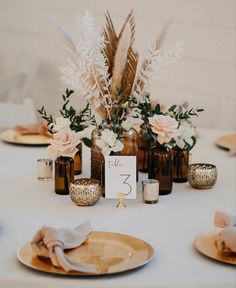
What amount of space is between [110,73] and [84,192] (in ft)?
1.23

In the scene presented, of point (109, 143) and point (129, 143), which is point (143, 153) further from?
point (109, 143)

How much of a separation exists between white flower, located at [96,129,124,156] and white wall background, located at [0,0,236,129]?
6.31 ft

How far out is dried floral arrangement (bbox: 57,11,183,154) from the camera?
217 cm

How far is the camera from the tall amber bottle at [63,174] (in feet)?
7.36

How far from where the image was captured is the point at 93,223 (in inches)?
77.3

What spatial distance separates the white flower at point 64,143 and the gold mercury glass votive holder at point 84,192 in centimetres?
12

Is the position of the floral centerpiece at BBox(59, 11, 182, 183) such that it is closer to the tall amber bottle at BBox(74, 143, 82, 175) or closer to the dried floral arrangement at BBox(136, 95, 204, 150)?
the dried floral arrangement at BBox(136, 95, 204, 150)

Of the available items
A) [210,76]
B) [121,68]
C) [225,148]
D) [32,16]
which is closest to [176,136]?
[121,68]

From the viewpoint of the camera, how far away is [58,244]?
1607mm

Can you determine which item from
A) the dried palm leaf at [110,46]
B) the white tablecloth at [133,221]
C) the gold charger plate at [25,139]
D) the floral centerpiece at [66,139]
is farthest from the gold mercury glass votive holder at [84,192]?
the gold charger plate at [25,139]

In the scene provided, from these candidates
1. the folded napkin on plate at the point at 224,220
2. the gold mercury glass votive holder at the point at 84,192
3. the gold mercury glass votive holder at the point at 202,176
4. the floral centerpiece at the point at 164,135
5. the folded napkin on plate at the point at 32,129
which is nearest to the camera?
the folded napkin on plate at the point at 224,220

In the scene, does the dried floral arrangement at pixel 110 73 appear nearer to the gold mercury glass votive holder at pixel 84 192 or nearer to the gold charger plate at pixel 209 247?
the gold mercury glass votive holder at pixel 84 192

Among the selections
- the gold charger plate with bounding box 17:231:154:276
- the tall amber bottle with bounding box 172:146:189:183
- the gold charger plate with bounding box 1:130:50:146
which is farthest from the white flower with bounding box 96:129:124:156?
the gold charger plate with bounding box 1:130:50:146

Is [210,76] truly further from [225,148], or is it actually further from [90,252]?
[90,252]
